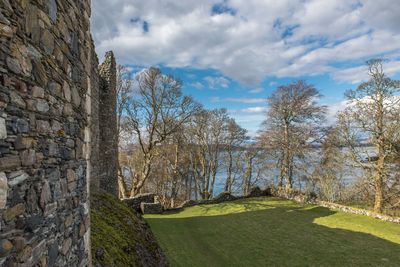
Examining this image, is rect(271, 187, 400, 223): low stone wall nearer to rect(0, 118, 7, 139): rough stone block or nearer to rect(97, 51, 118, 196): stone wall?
rect(97, 51, 118, 196): stone wall

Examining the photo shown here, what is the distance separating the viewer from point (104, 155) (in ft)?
26.5

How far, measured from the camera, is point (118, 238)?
4.46 metres

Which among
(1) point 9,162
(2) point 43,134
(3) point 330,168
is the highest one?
(2) point 43,134

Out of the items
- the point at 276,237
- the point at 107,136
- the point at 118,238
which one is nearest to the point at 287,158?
the point at 276,237

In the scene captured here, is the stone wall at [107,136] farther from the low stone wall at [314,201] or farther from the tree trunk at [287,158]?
the tree trunk at [287,158]

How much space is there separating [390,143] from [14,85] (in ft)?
59.2

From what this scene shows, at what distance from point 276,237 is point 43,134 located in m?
12.4

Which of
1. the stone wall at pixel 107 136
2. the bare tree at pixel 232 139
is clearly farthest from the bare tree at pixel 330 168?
the stone wall at pixel 107 136

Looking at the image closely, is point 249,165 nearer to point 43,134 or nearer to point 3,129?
point 43,134

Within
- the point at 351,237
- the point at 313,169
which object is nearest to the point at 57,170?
the point at 351,237

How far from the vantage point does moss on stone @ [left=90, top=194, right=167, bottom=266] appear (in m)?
3.72

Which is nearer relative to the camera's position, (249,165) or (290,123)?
(290,123)

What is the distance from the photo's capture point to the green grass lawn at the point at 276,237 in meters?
9.80

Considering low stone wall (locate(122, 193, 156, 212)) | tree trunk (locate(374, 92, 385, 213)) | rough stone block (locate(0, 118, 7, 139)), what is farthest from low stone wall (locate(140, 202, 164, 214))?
rough stone block (locate(0, 118, 7, 139))
